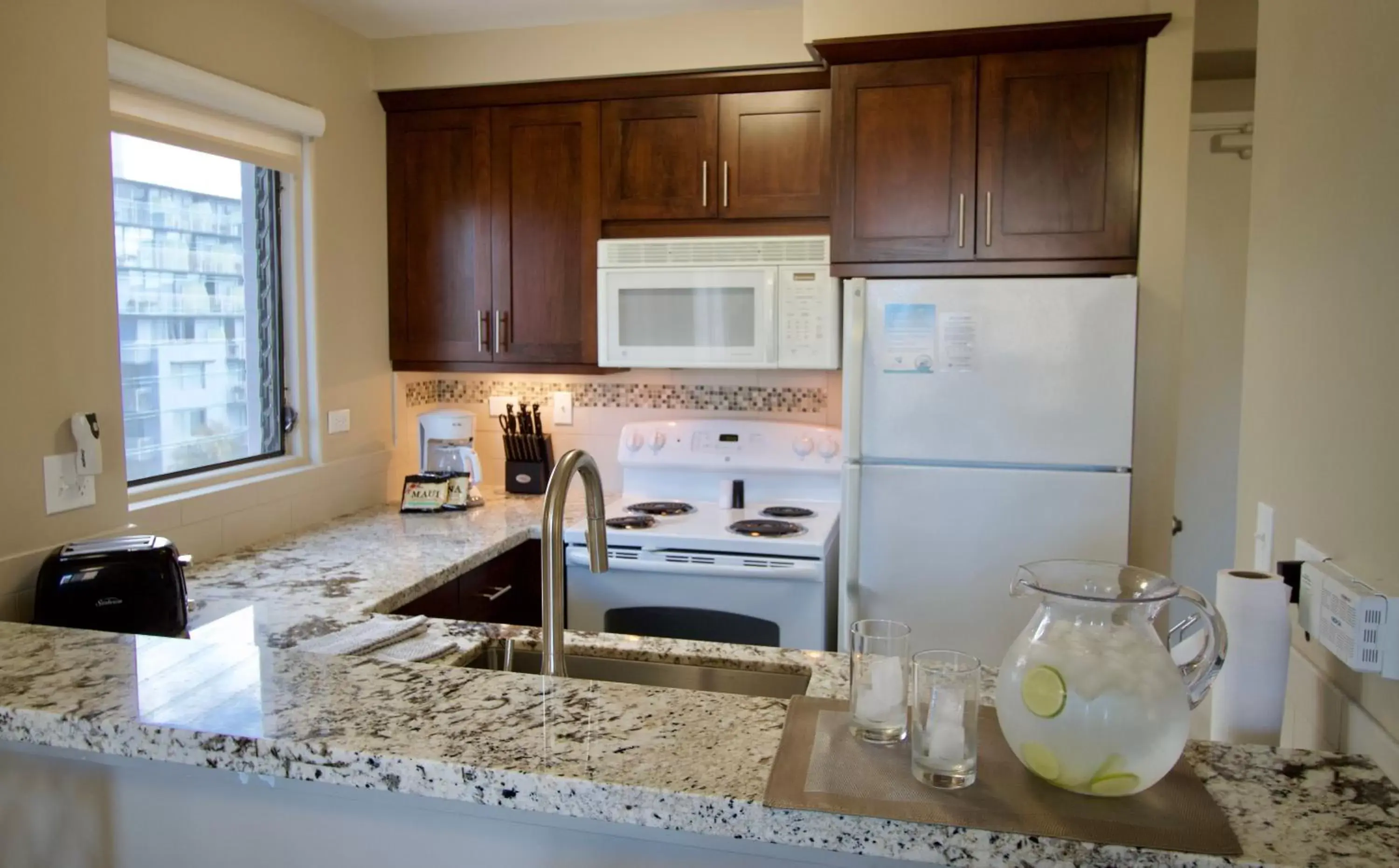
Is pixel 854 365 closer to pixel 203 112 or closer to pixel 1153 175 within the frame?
pixel 1153 175

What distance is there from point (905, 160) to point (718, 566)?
126 centimetres

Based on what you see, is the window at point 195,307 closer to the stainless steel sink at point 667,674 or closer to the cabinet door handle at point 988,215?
the stainless steel sink at point 667,674

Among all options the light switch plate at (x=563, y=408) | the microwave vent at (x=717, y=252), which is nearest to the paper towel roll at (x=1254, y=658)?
the microwave vent at (x=717, y=252)

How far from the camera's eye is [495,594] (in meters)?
2.85

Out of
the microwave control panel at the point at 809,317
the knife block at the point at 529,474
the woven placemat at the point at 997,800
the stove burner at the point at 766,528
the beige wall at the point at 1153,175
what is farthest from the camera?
the knife block at the point at 529,474

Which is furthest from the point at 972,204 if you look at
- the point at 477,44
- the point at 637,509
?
the point at 477,44

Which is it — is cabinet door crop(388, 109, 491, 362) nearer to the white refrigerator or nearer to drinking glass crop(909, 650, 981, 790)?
the white refrigerator

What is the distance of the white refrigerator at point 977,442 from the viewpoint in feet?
8.15

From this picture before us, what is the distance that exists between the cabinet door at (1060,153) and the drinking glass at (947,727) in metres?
2.04

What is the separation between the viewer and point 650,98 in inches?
126

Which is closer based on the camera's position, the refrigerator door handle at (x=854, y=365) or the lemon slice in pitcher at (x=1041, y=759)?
the lemon slice in pitcher at (x=1041, y=759)

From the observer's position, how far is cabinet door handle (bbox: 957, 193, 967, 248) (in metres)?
2.77

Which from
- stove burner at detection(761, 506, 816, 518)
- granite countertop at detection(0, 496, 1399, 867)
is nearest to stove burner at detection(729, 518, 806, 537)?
stove burner at detection(761, 506, 816, 518)

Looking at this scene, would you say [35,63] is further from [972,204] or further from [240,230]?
[972,204]
